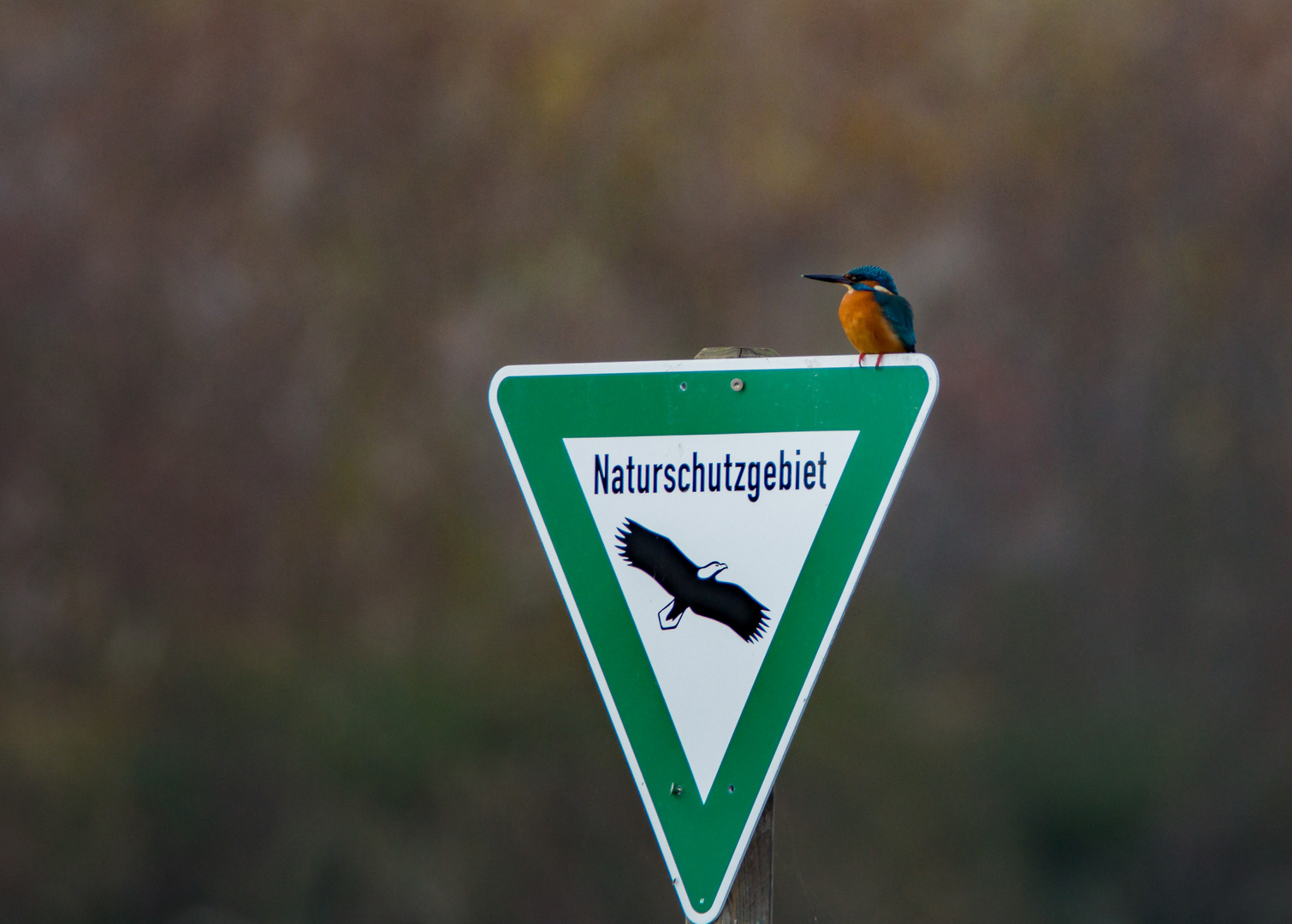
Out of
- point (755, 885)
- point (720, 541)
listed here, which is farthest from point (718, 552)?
point (755, 885)

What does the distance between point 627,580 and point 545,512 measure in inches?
4.1

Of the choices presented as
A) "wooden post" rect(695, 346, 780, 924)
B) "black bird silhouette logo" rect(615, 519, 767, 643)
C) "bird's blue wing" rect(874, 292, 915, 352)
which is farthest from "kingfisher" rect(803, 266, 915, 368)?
"black bird silhouette logo" rect(615, 519, 767, 643)

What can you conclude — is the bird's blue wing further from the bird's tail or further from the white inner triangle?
the bird's tail

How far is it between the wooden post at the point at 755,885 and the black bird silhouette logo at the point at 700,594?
17 cm

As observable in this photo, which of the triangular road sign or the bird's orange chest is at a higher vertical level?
the bird's orange chest

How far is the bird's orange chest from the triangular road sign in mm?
408

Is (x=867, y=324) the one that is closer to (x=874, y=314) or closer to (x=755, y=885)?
(x=874, y=314)

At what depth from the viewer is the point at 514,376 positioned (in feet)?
3.23

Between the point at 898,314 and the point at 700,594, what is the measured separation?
0.58 metres

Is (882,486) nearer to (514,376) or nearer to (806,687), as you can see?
(806,687)

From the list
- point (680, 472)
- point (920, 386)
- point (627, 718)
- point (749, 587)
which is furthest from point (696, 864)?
point (920, 386)

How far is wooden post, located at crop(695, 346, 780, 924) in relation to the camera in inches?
38.3

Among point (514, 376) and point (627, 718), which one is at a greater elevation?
point (514, 376)

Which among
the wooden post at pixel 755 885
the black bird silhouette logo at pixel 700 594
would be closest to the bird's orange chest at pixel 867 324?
the wooden post at pixel 755 885
